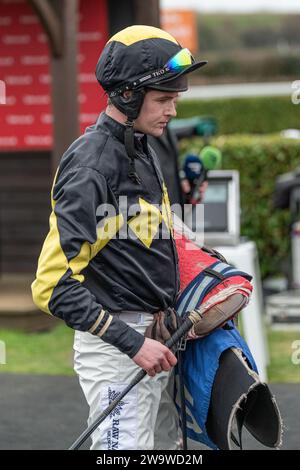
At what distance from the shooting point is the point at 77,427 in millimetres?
5617

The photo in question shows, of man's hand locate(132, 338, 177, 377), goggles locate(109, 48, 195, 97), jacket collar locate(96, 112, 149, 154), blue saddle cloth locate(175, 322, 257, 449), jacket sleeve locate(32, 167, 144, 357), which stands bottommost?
blue saddle cloth locate(175, 322, 257, 449)

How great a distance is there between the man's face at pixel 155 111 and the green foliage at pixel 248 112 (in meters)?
20.5

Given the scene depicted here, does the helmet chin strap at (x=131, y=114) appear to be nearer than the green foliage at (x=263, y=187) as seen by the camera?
Yes

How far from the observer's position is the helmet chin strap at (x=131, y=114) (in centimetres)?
330

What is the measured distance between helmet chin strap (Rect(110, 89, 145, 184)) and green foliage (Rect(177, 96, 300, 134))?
2057 centimetres

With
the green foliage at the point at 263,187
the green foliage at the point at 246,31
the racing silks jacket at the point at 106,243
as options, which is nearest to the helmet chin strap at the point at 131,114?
the racing silks jacket at the point at 106,243

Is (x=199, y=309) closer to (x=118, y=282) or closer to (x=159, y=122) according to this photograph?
(x=118, y=282)

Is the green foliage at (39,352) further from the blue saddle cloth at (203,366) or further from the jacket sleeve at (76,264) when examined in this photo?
the jacket sleeve at (76,264)

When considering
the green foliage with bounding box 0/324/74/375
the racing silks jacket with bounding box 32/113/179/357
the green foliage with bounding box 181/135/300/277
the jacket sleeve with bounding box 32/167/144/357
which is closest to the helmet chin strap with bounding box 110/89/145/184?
the racing silks jacket with bounding box 32/113/179/357

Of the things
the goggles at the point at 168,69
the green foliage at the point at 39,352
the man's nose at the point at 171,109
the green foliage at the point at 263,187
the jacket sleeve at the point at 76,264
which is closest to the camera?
the jacket sleeve at the point at 76,264

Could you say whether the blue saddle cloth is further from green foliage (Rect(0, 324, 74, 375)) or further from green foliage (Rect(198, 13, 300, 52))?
green foliage (Rect(198, 13, 300, 52))

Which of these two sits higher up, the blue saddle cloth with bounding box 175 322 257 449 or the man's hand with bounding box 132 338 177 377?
the man's hand with bounding box 132 338 177 377

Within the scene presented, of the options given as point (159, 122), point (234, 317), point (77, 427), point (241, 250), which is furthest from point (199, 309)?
point (241, 250)

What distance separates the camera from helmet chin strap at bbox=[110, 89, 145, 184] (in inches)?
130
